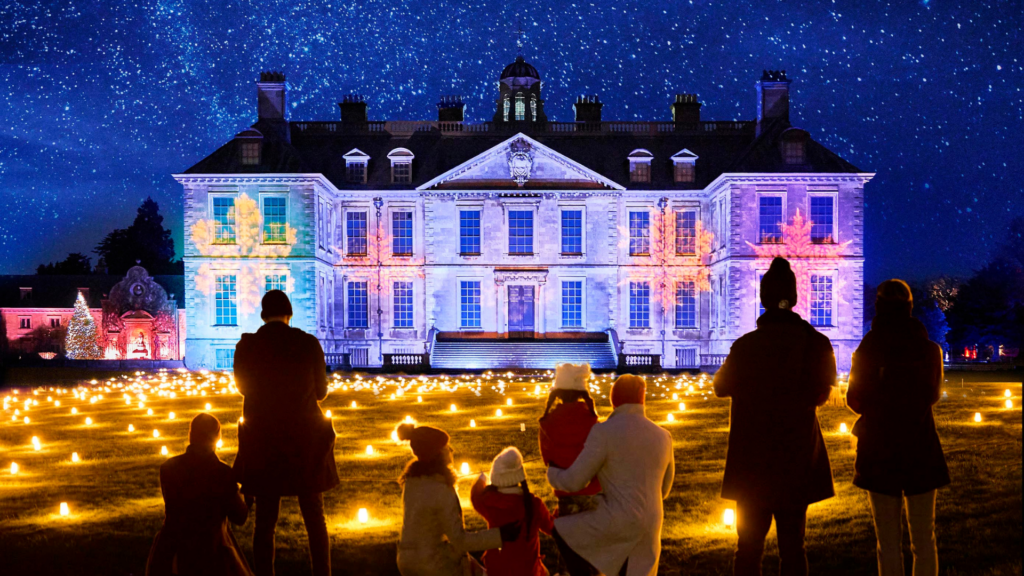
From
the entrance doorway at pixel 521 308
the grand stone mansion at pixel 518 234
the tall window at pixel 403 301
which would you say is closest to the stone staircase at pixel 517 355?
the grand stone mansion at pixel 518 234

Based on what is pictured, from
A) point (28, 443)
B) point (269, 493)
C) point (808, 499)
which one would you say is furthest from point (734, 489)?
point (28, 443)

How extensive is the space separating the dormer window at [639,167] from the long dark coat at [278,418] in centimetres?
3219

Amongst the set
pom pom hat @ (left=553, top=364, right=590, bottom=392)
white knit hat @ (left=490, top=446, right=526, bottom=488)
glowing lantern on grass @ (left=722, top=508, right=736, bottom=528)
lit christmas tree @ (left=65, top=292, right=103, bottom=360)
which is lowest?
lit christmas tree @ (left=65, top=292, right=103, bottom=360)

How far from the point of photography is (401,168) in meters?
36.1

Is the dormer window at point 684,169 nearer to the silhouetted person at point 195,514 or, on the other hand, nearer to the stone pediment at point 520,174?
the stone pediment at point 520,174

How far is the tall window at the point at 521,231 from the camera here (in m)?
35.3

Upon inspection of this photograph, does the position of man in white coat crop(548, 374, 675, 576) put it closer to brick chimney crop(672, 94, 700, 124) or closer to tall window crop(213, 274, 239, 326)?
tall window crop(213, 274, 239, 326)

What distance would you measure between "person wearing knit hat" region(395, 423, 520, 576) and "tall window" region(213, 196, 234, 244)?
31.0m

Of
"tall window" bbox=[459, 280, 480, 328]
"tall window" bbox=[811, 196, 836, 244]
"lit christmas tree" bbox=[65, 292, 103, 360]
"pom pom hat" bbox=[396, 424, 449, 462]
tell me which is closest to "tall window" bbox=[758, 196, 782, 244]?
"tall window" bbox=[811, 196, 836, 244]

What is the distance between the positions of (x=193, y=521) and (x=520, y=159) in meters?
31.1

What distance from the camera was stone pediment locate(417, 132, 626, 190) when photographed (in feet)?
114

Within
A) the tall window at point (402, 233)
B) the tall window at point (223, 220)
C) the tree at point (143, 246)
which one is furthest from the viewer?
the tree at point (143, 246)

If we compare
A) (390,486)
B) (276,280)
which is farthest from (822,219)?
(390,486)

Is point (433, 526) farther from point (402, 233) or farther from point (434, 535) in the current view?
point (402, 233)
